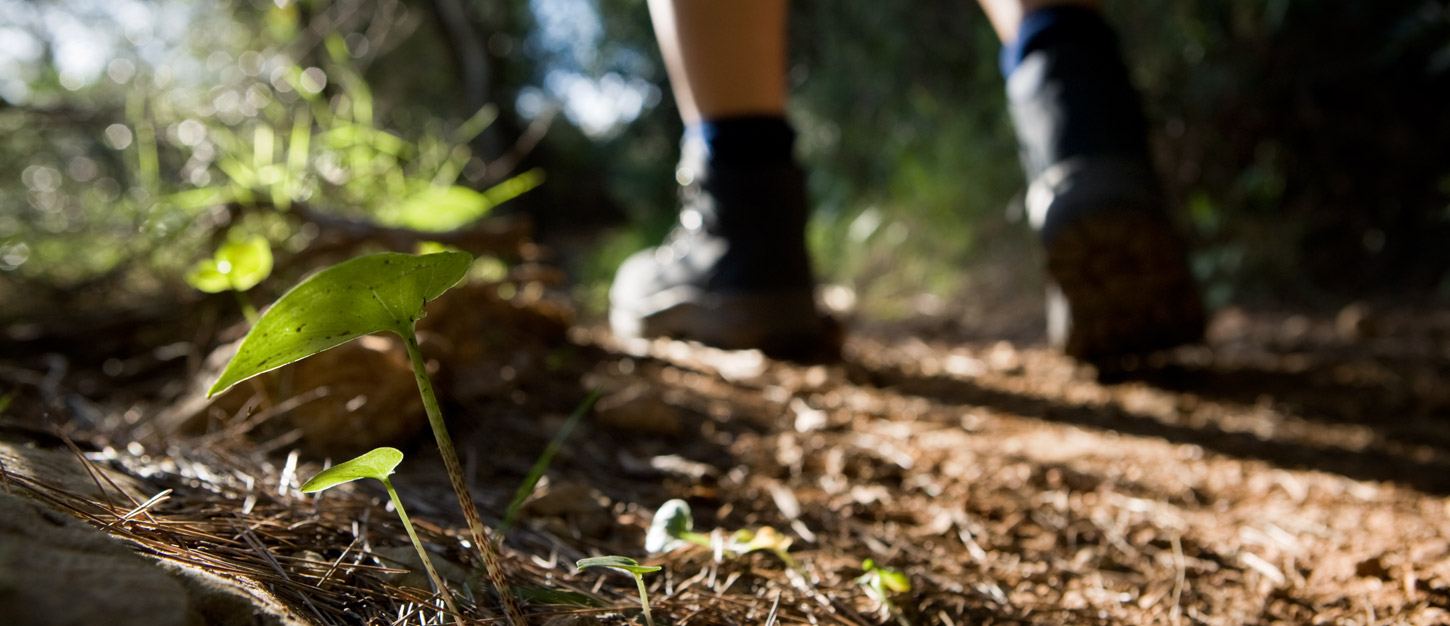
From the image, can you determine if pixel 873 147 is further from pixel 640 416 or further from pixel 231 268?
pixel 231 268

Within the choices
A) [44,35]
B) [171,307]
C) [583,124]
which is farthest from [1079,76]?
[583,124]

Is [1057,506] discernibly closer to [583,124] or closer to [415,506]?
[415,506]

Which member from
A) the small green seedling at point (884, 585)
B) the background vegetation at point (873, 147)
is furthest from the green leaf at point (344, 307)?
the background vegetation at point (873, 147)

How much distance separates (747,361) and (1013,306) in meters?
1.36

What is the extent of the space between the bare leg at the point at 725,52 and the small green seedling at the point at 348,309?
1191 mm

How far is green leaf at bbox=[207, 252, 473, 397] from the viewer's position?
0.44 metres

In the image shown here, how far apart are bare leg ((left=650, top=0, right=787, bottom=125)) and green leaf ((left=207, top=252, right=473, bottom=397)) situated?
1.19 metres

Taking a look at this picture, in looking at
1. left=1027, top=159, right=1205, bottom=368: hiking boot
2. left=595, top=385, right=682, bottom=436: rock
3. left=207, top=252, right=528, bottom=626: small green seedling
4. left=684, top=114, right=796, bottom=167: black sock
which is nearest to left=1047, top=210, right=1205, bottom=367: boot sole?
left=1027, top=159, right=1205, bottom=368: hiking boot

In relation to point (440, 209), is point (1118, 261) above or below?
above

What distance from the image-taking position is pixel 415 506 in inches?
28.7

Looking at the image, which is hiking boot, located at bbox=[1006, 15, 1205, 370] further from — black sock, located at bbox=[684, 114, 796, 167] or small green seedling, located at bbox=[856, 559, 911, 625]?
small green seedling, located at bbox=[856, 559, 911, 625]

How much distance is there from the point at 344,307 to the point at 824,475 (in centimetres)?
63

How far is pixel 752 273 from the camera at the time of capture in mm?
1625

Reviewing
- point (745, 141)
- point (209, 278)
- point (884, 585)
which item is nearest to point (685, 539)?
point (884, 585)
